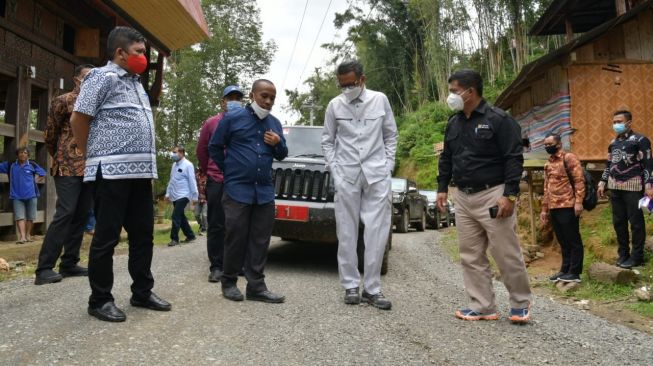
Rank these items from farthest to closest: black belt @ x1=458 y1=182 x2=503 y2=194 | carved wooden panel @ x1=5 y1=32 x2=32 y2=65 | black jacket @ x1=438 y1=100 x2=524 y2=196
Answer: carved wooden panel @ x1=5 y1=32 x2=32 y2=65
black belt @ x1=458 y1=182 x2=503 y2=194
black jacket @ x1=438 y1=100 x2=524 y2=196

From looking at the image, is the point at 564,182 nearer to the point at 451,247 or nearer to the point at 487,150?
the point at 487,150

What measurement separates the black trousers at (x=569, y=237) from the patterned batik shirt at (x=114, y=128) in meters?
4.55

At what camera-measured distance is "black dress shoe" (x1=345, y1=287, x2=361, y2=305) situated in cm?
396

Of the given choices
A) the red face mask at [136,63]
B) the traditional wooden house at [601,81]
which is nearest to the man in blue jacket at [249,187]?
the red face mask at [136,63]

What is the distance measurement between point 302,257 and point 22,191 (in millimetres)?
4784

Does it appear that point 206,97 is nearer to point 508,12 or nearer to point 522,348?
point 508,12

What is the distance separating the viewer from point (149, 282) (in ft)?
11.7

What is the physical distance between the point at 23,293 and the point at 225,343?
234cm

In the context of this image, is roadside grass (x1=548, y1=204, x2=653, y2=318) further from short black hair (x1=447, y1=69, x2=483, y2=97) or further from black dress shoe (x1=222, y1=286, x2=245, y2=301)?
black dress shoe (x1=222, y1=286, x2=245, y2=301)

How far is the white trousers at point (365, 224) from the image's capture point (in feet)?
13.2

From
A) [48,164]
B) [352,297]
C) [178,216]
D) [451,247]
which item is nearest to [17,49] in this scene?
[48,164]

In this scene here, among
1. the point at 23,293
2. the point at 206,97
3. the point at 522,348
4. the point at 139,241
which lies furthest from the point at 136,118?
the point at 206,97

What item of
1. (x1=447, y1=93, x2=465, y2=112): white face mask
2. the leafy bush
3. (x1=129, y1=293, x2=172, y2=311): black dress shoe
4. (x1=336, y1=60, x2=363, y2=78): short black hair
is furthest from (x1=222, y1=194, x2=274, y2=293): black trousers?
the leafy bush

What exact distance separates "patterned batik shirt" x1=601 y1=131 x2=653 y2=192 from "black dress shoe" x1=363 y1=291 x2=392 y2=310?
372 cm
